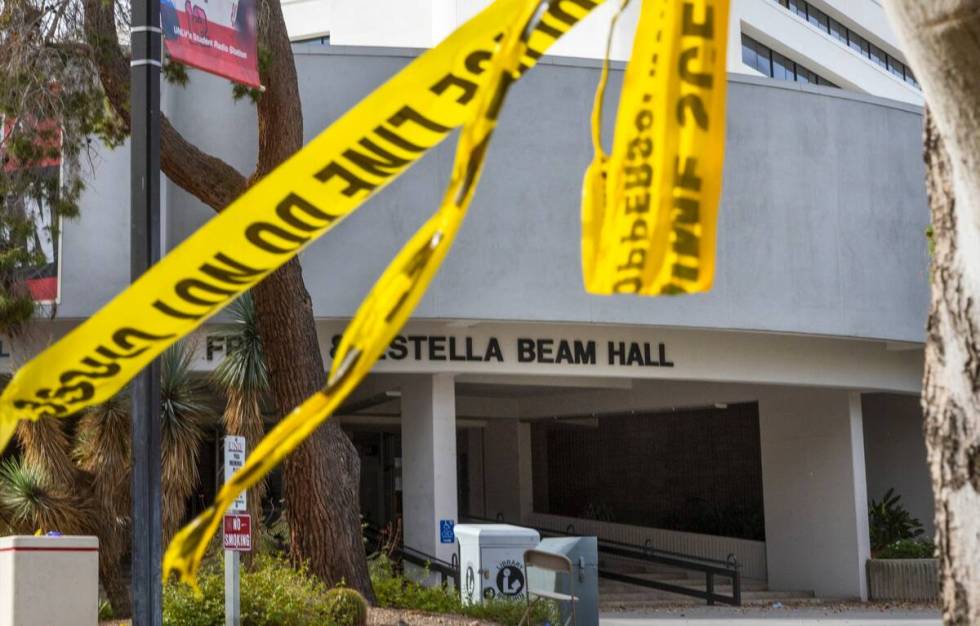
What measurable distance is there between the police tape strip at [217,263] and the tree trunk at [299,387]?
46.1 ft

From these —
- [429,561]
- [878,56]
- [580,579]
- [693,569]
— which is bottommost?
[693,569]

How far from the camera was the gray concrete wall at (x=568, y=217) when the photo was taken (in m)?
22.3

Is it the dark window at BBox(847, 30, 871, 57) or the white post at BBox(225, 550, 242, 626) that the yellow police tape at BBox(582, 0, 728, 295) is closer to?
the white post at BBox(225, 550, 242, 626)

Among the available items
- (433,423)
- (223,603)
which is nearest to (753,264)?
(433,423)

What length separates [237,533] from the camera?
495 inches

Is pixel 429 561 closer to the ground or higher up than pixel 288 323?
closer to the ground

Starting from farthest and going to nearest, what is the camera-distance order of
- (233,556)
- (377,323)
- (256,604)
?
(256,604), (233,556), (377,323)

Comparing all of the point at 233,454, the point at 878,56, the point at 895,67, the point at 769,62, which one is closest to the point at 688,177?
the point at 233,454

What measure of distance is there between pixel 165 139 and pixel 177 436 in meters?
4.73

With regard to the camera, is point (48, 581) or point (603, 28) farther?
point (603, 28)

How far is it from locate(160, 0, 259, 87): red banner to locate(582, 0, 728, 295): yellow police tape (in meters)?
10.3

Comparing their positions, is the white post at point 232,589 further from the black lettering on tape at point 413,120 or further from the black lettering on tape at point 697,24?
the black lettering on tape at point 697,24

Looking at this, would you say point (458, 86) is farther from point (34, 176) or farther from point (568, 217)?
point (568, 217)

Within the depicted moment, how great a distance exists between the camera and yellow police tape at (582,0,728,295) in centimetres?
322
